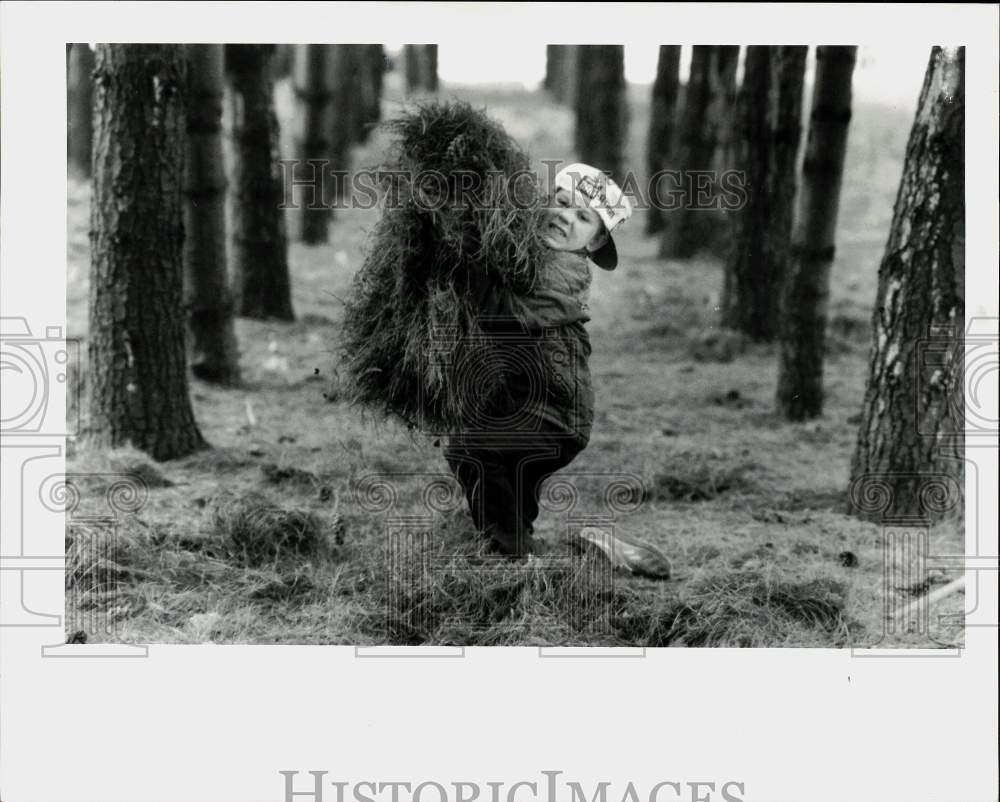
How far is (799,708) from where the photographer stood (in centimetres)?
421

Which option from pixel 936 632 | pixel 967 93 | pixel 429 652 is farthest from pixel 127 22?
pixel 936 632

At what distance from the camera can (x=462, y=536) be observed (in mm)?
4926

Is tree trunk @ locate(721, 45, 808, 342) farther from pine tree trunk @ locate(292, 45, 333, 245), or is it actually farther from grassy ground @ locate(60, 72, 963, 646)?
pine tree trunk @ locate(292, 45, 333, 245)

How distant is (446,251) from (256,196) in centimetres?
452

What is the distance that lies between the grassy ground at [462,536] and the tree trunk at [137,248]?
267 mm

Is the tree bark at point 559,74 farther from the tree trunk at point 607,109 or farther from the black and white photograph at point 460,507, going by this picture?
the black and white photograph at point 460,507

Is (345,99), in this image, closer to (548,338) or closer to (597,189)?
(597,189)

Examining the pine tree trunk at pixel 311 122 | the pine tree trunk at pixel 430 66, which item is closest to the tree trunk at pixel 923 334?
the pine tree trunk at pixel 311 122

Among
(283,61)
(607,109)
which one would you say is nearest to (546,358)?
(607,109)

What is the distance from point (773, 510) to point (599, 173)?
7.15 ft

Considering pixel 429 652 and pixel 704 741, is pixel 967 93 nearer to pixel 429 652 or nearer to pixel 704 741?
pixel 704 741

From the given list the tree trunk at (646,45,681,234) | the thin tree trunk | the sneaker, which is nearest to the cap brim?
the sneaker

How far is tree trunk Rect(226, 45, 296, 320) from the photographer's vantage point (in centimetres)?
855

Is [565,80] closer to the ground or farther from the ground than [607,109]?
farther from the ground
